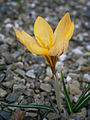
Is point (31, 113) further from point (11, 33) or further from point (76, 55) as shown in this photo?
point (11, 33)

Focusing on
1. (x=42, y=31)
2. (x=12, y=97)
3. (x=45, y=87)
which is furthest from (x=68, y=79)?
(x=42, y=31)

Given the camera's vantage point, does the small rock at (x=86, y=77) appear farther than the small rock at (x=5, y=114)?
Yes

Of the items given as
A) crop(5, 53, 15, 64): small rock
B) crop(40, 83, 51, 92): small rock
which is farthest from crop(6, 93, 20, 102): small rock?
Answer: crop(5, 53, 15, 64): small rock

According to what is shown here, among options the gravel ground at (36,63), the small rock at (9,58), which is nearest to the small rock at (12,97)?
the gravel ground at (36,63)

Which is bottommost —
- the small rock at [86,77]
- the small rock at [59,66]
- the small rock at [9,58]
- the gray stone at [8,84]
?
the small rock at [86,77]

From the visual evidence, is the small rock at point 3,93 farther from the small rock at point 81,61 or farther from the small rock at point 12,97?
the small rock at point 81,61

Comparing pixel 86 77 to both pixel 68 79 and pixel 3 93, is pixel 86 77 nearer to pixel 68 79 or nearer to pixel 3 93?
pixel 68 79

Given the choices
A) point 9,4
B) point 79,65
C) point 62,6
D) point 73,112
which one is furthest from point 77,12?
point 73,112
